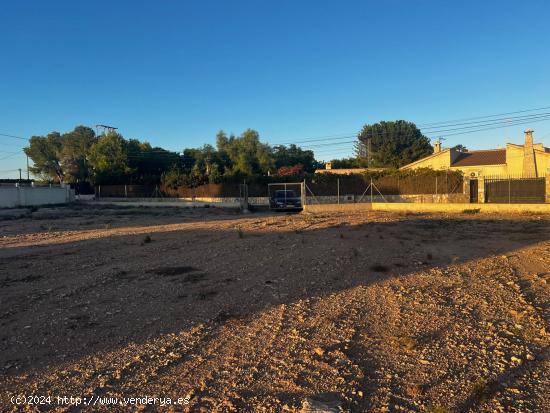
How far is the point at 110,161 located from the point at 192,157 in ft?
59.5

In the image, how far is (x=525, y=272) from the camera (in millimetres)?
8930

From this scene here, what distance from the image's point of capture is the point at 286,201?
32406 millimetres

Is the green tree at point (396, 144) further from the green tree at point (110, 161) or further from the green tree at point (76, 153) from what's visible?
the green tree at point (76, 153)

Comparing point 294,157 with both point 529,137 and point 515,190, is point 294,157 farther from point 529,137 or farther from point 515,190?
point 515,190

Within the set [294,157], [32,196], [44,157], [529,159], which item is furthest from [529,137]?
[44,157]

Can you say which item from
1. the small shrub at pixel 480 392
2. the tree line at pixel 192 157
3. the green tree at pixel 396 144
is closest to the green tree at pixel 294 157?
the tree line at pixel 192 157

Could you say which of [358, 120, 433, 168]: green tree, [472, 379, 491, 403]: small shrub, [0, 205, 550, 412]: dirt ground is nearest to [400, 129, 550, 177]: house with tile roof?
[358, 120, 433, 168]: green tree

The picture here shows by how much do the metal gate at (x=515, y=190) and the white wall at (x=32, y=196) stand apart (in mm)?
45499

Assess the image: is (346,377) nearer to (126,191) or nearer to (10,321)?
(10,321)

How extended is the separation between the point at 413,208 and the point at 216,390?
91.5 feet

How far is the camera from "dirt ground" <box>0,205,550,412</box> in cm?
386

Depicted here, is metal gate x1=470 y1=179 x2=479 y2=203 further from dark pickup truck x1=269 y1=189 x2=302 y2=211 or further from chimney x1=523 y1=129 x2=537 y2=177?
chimney x1=523 y1=129 x2=537 y2=177

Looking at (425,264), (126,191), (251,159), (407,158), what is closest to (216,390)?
(425,264)

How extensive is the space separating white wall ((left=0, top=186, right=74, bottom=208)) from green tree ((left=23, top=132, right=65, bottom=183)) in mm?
38332
